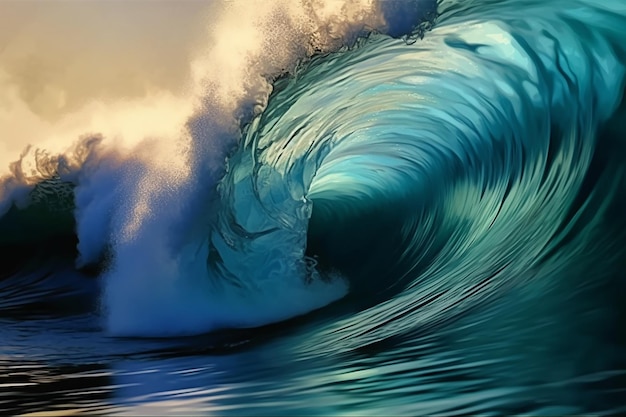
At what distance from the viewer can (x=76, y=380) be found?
230 centimetres

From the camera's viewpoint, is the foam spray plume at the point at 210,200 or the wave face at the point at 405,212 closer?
the wave face at the point at 405,212

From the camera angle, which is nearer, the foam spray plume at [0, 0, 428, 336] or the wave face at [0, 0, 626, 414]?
the wave face at [0, 0, 626, 414]

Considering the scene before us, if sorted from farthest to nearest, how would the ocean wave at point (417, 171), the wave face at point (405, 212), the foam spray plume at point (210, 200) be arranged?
the foam spray plume at point (210, 200)
the ocean wave at point (417, 171)
the wave face at point (405, 212)

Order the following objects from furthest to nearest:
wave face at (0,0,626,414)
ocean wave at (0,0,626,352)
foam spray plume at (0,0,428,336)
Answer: foam spray plume at (0,0,428,336) < ocean wave at (0,0,626,352) < wave face at (0,0,626,414)

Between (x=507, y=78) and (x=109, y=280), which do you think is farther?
(x=109, y=280)

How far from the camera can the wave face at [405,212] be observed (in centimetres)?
261

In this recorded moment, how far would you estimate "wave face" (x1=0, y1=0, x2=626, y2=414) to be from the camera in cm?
261

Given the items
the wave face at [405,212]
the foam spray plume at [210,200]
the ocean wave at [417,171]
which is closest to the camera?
the wave face at [405,212]

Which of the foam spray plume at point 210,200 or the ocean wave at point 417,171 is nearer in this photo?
the ocean wave at point 417,171

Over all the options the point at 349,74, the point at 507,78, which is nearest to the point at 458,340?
the point at 507,78

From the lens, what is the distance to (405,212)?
16.4 feet

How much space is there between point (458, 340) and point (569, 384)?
58 centimetres

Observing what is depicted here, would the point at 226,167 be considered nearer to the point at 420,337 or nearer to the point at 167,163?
the point at 167,163

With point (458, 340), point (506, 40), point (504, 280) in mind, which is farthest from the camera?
point (506, 40)
